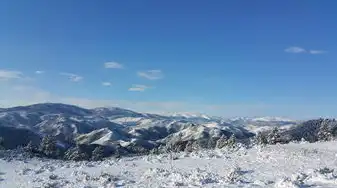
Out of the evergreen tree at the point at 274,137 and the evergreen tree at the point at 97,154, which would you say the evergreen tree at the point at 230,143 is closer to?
the evergreen tree at the point at 274,137

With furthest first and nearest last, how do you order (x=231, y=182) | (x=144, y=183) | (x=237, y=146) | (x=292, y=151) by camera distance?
(x=237, y=146) < (x=292, y=151) < (x=144, y=183) < (x=231, y=182)

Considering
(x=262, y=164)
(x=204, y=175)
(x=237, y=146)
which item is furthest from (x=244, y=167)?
(x=237, y=146)

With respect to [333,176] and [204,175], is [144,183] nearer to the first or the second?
[204,175]

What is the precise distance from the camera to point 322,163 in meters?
32.6

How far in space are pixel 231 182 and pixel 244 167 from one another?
7.08 meters

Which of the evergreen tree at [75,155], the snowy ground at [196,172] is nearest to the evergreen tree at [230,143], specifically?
the snowy ground at [196,172]

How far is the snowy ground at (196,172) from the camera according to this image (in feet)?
82.1

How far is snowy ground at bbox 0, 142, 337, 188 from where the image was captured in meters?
25.0

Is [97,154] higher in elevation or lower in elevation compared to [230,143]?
lower

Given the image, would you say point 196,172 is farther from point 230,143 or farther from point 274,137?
point 274,137

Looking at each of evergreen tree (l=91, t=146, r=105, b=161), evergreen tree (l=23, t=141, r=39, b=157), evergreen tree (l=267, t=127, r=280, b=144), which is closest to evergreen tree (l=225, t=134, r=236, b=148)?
evergreen tree (l=267, t=127, r=280, b=144)

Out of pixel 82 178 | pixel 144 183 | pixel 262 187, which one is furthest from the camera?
pixel 82 178

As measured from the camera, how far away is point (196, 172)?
29.0m

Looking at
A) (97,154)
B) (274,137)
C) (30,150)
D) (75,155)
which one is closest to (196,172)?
(274,137)
